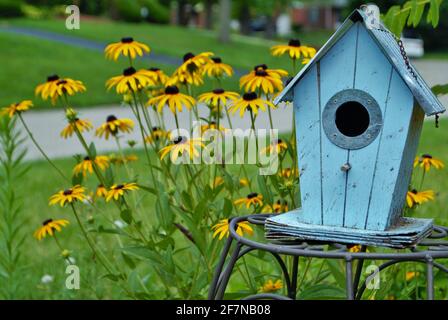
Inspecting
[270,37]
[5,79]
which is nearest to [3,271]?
[5,79]

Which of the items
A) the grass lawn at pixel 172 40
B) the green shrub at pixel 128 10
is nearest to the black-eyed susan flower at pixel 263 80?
the grass lawn at pixel 172 40

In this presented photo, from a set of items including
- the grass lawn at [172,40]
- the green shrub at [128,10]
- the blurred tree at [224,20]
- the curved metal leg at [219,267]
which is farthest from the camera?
the green shrub at [128,10]

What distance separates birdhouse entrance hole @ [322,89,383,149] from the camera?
1994 mm

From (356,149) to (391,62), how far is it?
24cm

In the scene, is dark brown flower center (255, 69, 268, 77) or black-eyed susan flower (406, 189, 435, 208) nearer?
dark brown flower center (255, 69, 268, 77)

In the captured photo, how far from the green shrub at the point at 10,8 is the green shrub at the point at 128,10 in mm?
3975

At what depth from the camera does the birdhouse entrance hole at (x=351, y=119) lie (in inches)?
80.3

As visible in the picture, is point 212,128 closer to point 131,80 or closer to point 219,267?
point 131,80

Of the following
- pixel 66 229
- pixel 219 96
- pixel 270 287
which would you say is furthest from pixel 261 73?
pixel 66 229

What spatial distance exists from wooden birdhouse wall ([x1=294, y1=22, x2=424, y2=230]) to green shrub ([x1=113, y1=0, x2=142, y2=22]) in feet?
86.4

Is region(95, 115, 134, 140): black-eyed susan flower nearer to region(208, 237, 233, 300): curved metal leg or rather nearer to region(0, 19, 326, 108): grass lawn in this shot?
region(208, 237, 233, 300): curved metal leg

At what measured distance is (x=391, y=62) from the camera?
6.38ft

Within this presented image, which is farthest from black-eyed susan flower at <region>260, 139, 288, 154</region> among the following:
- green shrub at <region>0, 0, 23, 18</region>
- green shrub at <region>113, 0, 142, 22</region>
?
green shrub at <region>113, 0, 142, 22</region>

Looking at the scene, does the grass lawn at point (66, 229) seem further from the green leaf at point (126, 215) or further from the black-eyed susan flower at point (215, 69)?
the black-eyed susan flower at point (215, 69)
